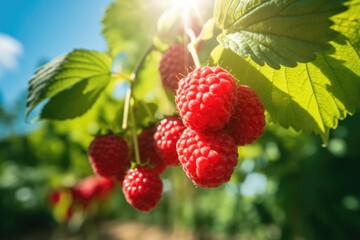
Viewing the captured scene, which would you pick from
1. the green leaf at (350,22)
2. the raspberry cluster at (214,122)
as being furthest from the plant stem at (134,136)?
the green leaf at (350,22)

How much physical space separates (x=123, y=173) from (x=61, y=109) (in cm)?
25

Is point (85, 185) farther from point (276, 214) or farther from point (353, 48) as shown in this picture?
point (353, 48)

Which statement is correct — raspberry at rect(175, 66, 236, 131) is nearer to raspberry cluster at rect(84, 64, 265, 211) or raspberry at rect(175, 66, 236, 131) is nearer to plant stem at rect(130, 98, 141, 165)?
raspberry cluster at rect(84, 64, 265, 211)

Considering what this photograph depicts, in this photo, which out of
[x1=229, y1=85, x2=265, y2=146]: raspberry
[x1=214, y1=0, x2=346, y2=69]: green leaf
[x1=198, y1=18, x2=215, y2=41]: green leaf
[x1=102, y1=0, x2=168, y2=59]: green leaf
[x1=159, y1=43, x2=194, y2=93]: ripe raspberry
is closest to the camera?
[x1=214, y1=0, x2=346, y2=69]: green leaf

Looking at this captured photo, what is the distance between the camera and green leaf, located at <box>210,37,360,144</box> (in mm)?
787

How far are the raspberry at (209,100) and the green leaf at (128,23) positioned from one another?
0.90 meters

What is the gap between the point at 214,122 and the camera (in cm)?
70

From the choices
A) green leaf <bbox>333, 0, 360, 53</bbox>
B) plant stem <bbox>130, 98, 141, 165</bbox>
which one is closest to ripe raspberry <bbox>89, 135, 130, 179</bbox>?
plant stem <bbox>130, 98, 141, 165</bbox>

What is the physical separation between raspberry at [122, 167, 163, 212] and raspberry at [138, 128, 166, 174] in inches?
2.9

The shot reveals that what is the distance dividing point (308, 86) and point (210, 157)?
0.92ft

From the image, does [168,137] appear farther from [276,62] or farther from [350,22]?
[350,22]

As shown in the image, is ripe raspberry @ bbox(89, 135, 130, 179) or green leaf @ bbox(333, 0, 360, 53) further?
ripe raspberry @ bbox(89, 135, 130, 179)

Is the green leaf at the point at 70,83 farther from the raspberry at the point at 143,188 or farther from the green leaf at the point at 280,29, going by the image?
the green leaf at the point at 280,29

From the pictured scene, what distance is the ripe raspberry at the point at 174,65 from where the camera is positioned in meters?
0.98
